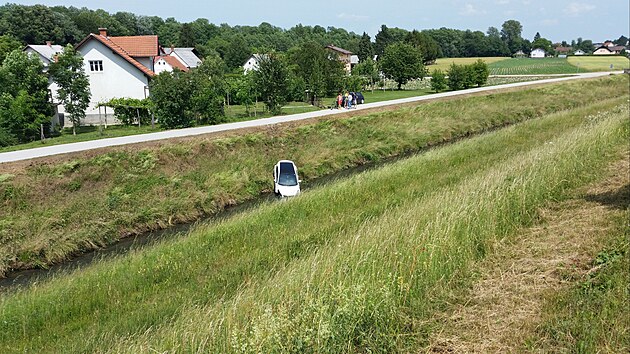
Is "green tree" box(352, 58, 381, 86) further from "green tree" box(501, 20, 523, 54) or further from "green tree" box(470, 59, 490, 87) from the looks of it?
"green tree" box(501, 20, 523, 54)

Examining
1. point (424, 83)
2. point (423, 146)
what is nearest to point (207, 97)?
point (423, 146)

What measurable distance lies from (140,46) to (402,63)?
110ft

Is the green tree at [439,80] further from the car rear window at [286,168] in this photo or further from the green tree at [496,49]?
the green tree at [496,49]

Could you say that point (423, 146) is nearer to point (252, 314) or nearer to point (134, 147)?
point (134, 147)

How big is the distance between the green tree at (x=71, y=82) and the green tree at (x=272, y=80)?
11.2 meters

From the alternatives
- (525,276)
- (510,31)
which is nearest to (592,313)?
(525,276)

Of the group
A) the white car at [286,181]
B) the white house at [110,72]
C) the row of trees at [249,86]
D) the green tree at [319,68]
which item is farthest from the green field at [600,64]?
the white car at [286,181]

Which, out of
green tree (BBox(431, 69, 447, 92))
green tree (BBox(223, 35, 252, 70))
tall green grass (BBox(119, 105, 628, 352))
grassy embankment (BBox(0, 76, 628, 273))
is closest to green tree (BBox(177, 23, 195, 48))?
green tree (BBox(223, 35, 252, 70))

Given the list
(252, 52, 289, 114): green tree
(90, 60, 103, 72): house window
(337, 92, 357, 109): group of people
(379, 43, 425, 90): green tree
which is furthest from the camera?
(379, 43, 425, 90): green tree

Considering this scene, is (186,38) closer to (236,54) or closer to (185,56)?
(236,54)

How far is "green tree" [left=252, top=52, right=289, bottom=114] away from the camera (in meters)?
32.8

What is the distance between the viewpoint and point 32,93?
82.6 ft

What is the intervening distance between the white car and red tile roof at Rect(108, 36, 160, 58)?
2667 cm

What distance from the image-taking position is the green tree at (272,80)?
32.8m
